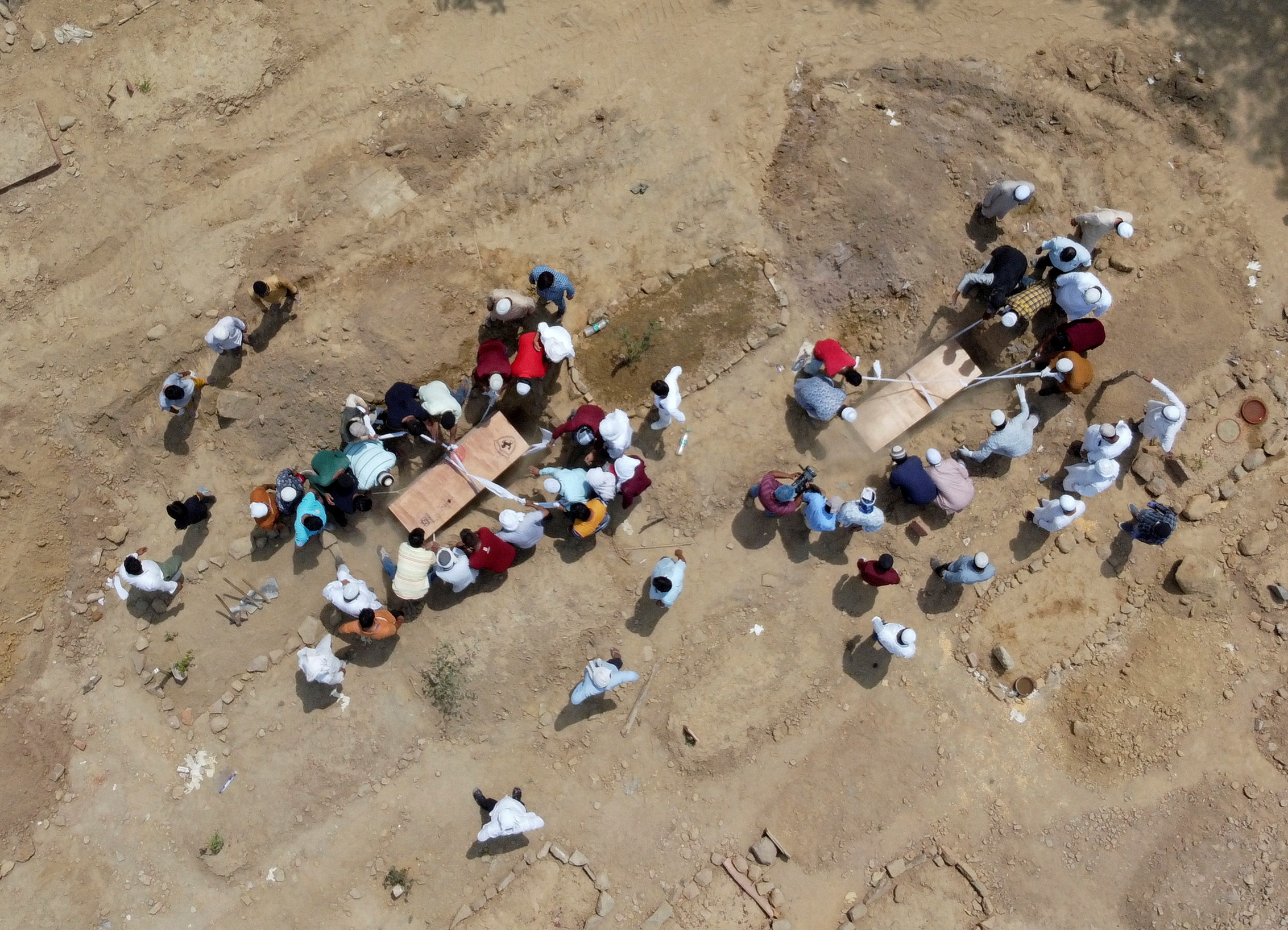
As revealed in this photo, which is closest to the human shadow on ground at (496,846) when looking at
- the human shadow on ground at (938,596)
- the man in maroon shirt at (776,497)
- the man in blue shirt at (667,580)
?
the man in blue shirt at (667,580)

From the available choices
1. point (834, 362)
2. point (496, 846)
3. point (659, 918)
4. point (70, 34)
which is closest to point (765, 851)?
point (659, 918)

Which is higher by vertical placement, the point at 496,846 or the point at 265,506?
the point at 265,506

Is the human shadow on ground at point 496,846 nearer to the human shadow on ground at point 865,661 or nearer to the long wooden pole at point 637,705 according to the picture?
the long wooden pole at point 637,705

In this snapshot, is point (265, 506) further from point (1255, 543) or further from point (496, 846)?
point (1255, 543)

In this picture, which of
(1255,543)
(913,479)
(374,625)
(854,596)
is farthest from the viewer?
(1255,543)

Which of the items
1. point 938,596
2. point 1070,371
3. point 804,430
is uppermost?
point 1070,371

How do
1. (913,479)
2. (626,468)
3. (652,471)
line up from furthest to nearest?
(652,471), (913,479), (626,468)

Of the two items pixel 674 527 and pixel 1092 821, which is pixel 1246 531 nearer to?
pixel 1092 821
